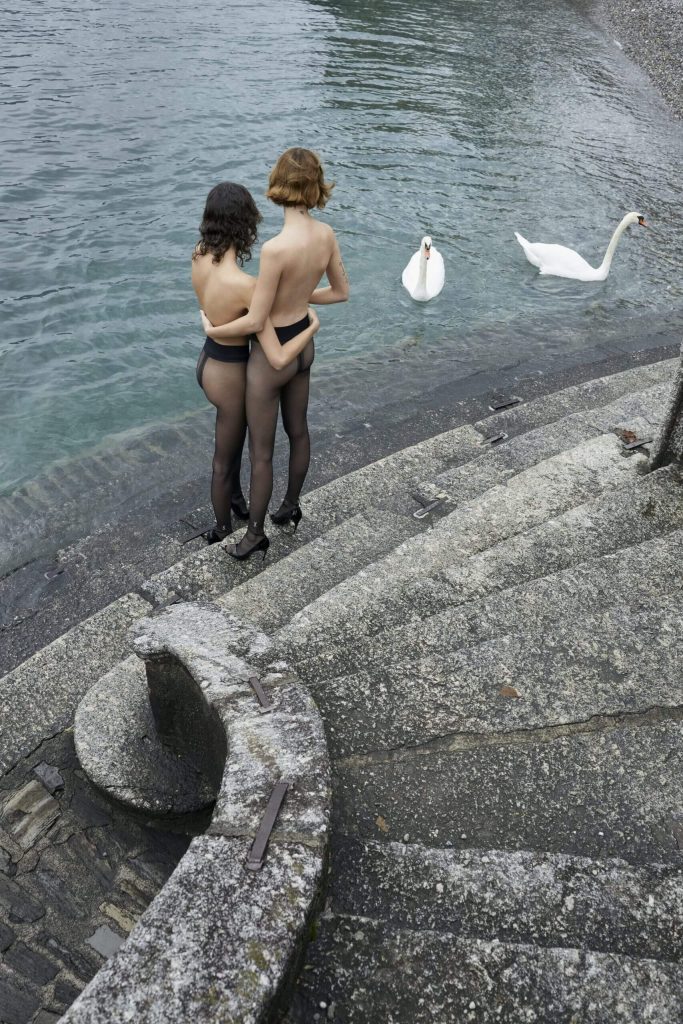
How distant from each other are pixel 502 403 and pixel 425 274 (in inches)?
120

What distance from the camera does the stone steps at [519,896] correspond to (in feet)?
8.48

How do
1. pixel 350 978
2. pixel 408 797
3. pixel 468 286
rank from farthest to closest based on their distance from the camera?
pixel 468 286 → pixel 408 797 → pixel 350 978

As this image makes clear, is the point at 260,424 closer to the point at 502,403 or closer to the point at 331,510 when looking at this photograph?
the point at 331,510

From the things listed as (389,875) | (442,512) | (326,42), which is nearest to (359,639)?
(389,875)

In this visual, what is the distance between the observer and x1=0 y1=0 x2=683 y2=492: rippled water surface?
9312 mm

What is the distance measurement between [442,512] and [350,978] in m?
3.61

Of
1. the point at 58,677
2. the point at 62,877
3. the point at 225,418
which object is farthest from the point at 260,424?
the point at 62,877

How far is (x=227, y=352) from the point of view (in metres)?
4.68

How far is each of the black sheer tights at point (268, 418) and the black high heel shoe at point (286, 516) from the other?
0.19 meters

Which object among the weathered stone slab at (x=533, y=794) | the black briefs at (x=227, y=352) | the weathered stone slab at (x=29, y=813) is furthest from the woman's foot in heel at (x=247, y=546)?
the weathered stone slab at (x=533, y=794)

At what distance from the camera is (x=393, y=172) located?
14062 millimetres

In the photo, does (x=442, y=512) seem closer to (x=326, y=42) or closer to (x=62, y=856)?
(x=62, y=856)

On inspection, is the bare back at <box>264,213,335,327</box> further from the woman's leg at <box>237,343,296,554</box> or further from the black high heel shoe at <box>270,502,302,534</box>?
the black high heel shoe at <box>270,502,302,534</box>

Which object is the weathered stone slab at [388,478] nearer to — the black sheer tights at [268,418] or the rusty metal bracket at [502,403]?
the black sheer tights at [268,418]
